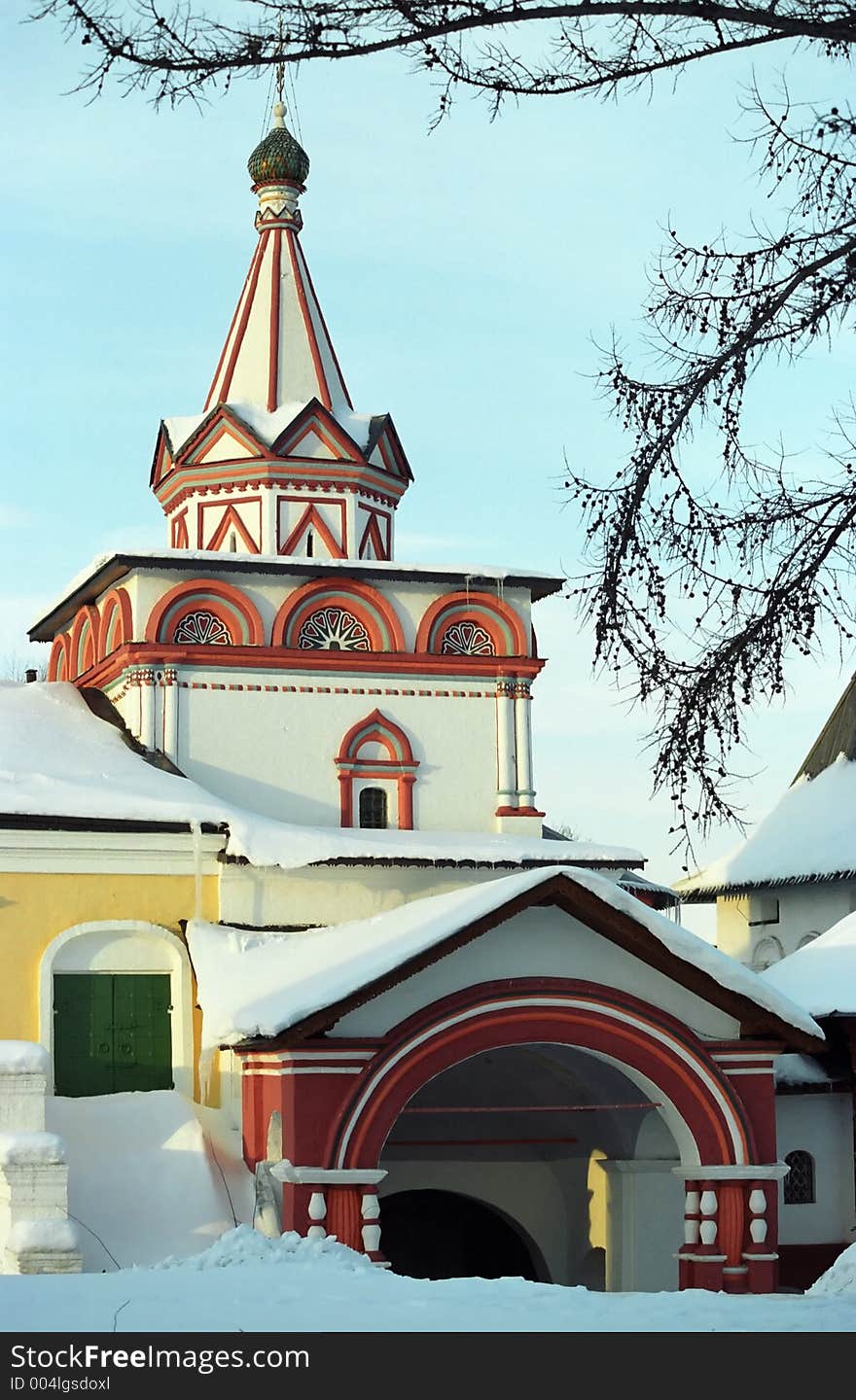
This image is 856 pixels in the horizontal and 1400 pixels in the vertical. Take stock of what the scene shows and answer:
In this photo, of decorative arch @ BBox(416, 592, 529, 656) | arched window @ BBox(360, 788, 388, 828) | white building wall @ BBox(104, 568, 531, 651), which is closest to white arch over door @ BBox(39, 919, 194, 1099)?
arched window @ BBox(360, 788, 388, 828)

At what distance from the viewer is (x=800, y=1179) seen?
17109 millimetres

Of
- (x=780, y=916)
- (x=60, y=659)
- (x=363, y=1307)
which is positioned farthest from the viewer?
(x=780, y=916)

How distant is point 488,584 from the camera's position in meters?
19.8

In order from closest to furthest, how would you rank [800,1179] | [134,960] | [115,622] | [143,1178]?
[143,1178] → [134,960] → [800,1179] → [115,622]

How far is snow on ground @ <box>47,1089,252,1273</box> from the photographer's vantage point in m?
14.2

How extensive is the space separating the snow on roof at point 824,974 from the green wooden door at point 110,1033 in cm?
523

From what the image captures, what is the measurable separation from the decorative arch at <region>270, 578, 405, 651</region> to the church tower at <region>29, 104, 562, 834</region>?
0.06 feet

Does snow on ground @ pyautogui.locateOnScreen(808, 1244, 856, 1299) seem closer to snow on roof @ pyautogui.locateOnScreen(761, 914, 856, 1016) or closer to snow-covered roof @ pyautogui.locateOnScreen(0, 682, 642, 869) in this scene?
snow on roof @ pyautogui.locateOnScreen(761, 914, 856, 1016)

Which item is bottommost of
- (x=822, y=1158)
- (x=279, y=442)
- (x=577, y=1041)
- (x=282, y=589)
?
(x=822, y=1158)

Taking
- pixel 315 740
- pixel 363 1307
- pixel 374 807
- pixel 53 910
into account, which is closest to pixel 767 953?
pixel 374 807

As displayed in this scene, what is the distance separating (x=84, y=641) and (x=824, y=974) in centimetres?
813

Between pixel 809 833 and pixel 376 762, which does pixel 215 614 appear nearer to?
pixel 376 762

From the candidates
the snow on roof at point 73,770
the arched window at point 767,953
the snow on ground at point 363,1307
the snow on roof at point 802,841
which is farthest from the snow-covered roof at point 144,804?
the snow on ground at point 363,1307

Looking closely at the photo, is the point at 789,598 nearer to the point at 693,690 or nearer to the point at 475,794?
the point at 693,690
